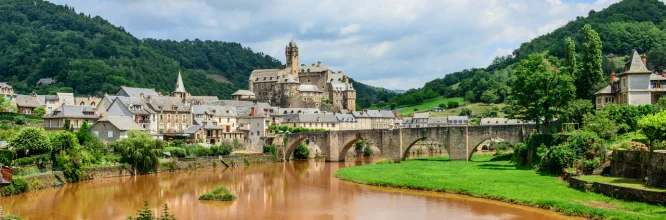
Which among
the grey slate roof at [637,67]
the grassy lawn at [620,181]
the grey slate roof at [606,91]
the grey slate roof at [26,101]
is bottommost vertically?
the grassy lawn at [620,181]

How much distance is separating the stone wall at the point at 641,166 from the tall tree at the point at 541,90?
47.9ft

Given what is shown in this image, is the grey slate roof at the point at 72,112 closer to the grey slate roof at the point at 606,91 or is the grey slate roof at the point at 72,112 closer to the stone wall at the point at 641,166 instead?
the grey slate roof at the point at 606,91

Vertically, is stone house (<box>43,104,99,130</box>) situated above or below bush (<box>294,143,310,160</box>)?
above

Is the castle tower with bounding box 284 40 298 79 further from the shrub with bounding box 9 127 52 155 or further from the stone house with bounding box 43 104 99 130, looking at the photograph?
the shrub with bounding box 9 127 52 155

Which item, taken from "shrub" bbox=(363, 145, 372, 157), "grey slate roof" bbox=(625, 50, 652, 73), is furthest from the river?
"shrub" bbox=(363, 145, 372, 157)

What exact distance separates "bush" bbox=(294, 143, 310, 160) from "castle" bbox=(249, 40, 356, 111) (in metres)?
Answer: 32.3

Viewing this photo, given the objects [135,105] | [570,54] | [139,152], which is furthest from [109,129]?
[570,54]

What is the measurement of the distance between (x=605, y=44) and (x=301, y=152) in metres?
76.2

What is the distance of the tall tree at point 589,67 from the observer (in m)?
59.2

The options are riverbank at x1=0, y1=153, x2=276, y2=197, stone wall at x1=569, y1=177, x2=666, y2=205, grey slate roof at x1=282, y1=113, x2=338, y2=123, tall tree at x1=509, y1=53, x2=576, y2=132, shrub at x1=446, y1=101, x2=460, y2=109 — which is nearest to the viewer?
stone wall at x1=569, y1=177, x2=666, y2=205

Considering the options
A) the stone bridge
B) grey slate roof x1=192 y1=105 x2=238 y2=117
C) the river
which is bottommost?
the river

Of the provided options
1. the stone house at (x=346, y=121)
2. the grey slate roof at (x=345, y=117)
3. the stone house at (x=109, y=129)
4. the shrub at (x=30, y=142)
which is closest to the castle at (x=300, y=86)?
the grey slate roof at (x=345, y=117)

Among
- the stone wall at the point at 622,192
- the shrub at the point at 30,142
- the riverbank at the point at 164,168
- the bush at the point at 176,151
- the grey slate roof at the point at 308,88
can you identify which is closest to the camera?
the stone wall at the point at 622,192

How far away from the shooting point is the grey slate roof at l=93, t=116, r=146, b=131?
2522 inches
